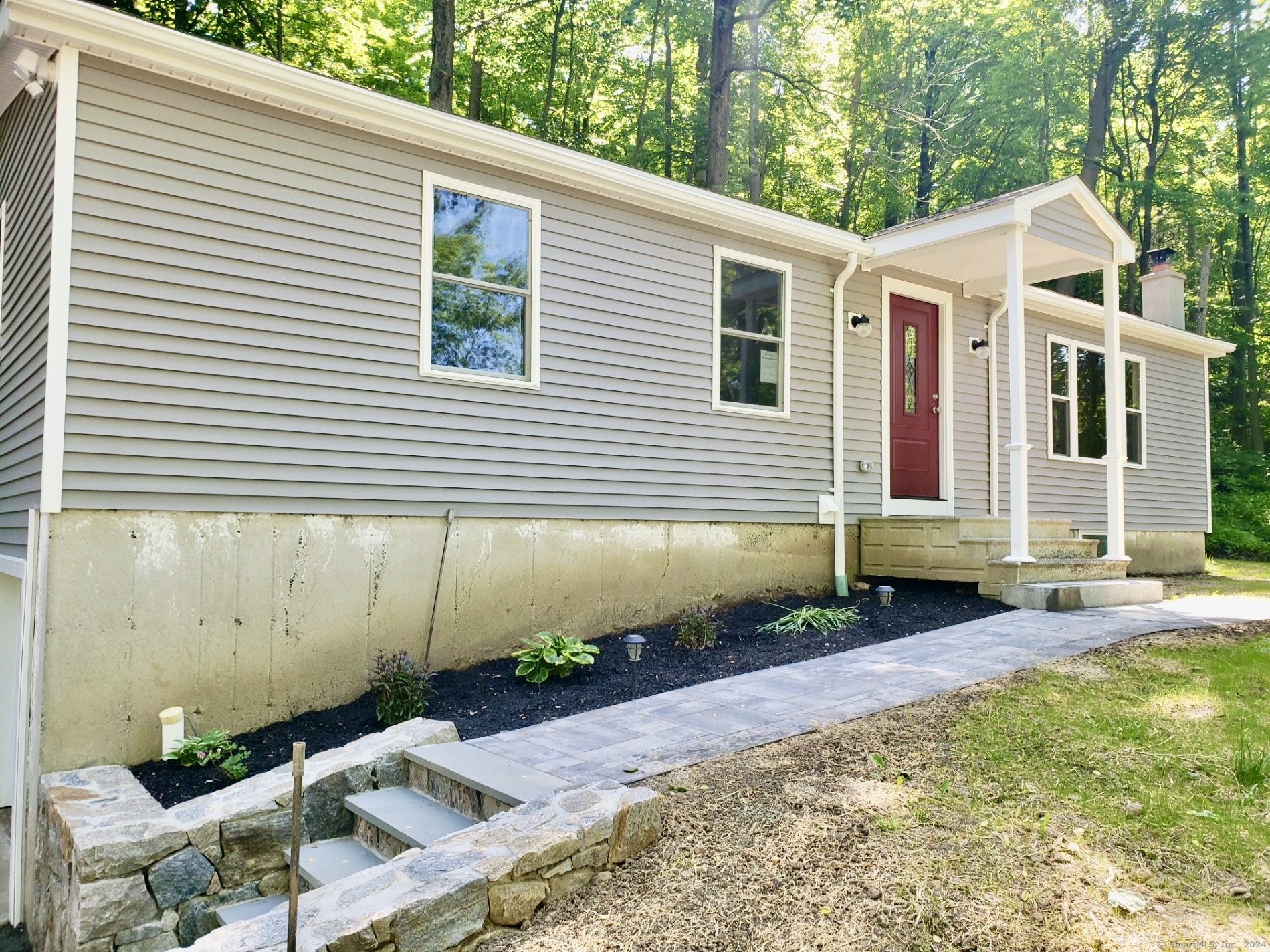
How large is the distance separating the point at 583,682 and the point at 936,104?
1784cm

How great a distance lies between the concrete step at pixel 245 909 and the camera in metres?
3.54

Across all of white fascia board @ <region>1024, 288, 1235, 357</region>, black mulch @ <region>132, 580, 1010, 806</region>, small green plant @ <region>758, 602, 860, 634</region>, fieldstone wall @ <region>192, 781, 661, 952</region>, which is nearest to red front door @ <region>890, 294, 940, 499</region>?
white fascia board @ <region>1024, 288, 1235, 357</region>

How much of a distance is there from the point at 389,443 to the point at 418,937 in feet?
11.5

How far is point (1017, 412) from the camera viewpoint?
7.05 meters

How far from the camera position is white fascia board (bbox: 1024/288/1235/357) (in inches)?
381

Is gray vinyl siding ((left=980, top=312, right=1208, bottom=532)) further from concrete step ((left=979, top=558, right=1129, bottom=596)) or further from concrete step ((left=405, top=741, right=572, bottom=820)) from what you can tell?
concrete step ((left=405, top=741, right=572, bottom=820))

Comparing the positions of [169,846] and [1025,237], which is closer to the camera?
[169,846]

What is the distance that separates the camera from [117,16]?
4.50 m

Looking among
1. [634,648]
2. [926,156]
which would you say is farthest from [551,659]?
[926,156]

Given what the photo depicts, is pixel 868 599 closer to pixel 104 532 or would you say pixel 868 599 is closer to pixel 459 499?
pixel 459 499

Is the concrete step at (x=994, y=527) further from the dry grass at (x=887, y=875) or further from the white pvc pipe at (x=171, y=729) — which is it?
→ the white pvc pipe at (x=171, y=729)

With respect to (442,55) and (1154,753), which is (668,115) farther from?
(1154,753)

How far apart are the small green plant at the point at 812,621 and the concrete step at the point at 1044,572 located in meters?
1.23

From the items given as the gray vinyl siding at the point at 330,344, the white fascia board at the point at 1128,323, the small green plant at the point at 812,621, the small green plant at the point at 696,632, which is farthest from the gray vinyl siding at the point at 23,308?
the white fascia board at the point at 1128,323
